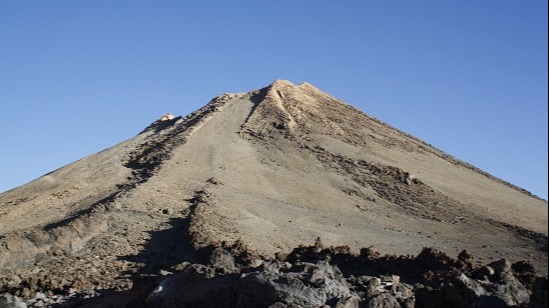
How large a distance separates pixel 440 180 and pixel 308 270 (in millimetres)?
22704

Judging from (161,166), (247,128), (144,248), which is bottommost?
(144,248)

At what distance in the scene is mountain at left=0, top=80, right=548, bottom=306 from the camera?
84.2 feet

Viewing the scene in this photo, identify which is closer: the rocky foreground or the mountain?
the rocky foreground

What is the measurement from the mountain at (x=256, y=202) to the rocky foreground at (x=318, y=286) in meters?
1.16

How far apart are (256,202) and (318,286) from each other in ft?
57.2

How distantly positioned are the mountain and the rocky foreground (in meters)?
1.16

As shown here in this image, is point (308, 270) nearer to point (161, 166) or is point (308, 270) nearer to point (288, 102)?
point (161, 166)

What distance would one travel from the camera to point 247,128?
142 feet

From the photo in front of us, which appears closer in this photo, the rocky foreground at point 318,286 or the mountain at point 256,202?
the rocky foreground at point 318,286

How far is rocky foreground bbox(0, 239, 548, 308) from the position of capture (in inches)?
535

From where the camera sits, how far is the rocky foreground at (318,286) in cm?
1360

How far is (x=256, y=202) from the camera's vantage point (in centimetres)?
3198

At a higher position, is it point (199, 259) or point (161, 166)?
point (161, 166)

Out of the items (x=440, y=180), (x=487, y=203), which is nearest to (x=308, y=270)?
(x=487, y=203)
